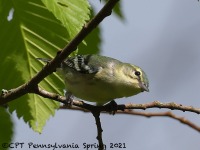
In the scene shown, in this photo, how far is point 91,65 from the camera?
3.87 m

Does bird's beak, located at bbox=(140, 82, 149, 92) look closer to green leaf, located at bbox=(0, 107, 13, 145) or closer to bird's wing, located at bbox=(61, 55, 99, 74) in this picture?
bird's wing, located at bbox=(61, 55, 99, 74)

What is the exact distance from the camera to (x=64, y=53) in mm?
Answer: 1983

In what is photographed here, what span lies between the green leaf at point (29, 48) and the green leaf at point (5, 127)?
8 centimetres

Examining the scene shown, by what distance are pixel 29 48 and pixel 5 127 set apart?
1.60ft

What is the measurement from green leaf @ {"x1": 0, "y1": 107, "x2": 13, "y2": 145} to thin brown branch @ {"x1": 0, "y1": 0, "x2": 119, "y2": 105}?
522 mm

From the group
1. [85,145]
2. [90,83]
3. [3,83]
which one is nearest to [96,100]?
[90,83]

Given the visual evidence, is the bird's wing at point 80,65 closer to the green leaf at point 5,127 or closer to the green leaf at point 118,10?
the green leaf at point 118,10

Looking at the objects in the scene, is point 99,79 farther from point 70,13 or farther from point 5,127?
point 70,13

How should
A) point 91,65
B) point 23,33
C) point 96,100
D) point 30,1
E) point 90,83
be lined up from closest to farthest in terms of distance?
1. point 30,1
2. point 23,33
3. point 96,100
4. point 90,83
5. point 91,65

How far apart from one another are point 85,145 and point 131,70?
4.01 feet

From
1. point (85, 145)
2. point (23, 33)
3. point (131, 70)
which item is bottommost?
point (85, 145)

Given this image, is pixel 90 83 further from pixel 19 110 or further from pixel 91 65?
pixel 19 110

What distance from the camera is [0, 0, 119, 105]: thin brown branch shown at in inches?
68.1

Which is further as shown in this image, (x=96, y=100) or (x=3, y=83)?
(x=96, y=100)
